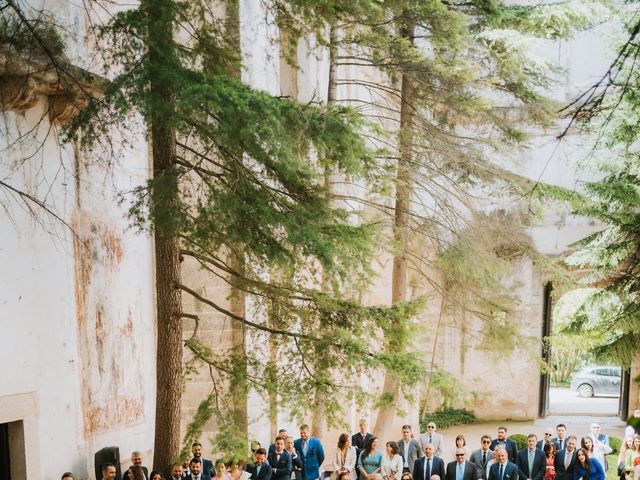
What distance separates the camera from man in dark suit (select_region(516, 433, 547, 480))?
1298cm

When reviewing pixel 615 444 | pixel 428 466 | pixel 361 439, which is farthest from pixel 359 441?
pixel 615 444

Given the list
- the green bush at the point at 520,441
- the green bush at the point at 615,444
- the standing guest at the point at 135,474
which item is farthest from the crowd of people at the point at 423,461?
the green bush at the point at 615,444

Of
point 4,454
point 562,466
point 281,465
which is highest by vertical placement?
point 4,454

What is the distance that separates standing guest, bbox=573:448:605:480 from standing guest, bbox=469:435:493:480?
Result: 1.38 metres

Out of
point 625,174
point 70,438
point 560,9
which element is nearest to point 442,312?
point 625,174

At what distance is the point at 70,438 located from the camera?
413 inches

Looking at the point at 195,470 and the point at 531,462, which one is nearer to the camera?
the point at 195,470

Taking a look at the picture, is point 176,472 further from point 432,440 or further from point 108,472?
point 432,440

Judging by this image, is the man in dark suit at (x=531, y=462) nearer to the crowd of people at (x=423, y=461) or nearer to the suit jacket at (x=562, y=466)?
the crowd of people at (x=423, y=461)

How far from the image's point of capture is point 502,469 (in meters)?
12.4

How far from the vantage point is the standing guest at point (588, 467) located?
12.7 metres

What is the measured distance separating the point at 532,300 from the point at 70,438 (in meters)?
14.8

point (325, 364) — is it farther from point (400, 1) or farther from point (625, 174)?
point (625, 174)

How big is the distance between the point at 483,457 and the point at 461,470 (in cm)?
66
